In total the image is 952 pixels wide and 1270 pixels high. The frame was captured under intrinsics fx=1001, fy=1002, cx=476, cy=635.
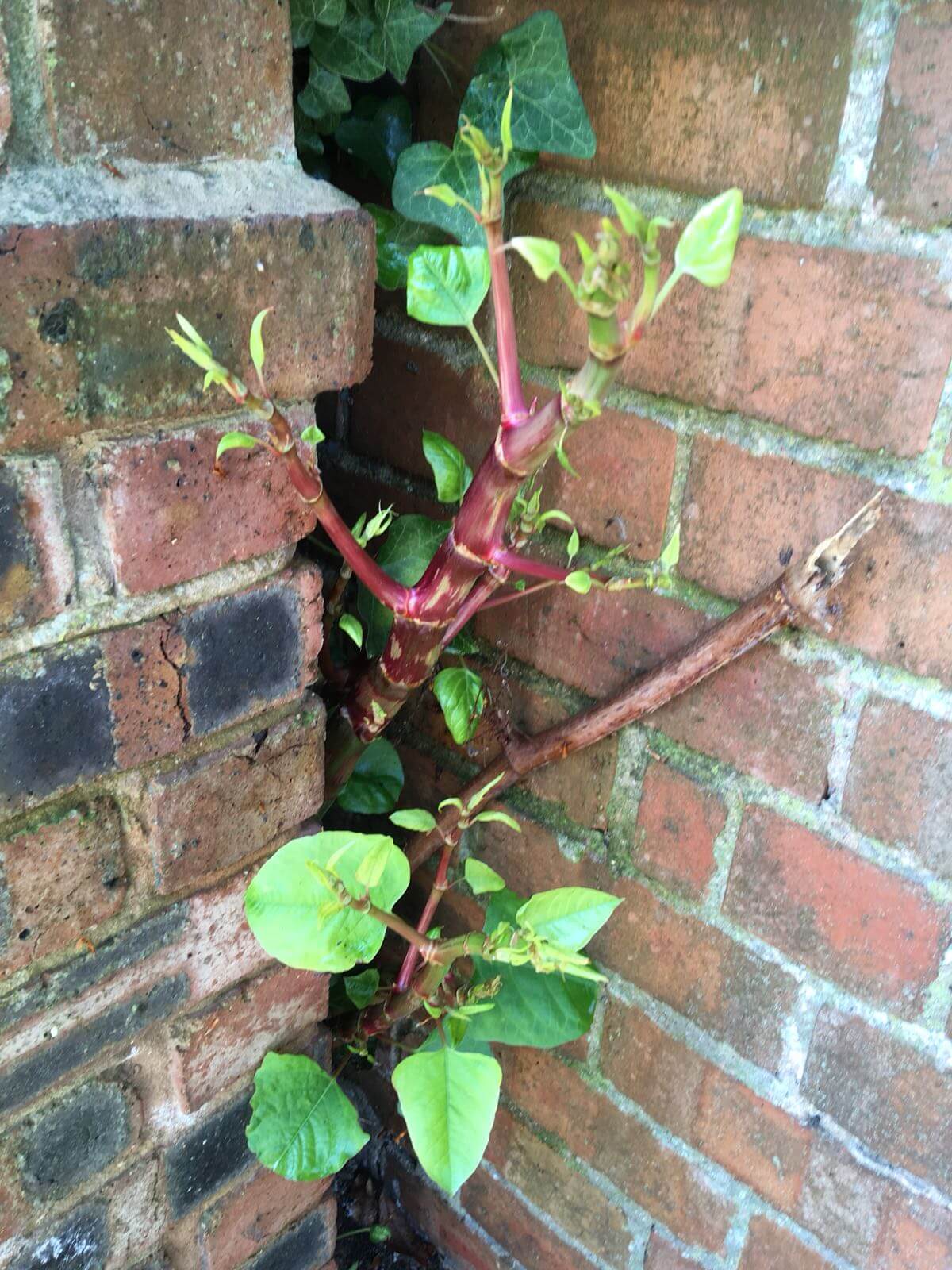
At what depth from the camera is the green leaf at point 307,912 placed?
558mm

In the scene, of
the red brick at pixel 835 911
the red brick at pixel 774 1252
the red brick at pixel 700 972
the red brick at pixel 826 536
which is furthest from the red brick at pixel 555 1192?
the red brick at pixel 826 536

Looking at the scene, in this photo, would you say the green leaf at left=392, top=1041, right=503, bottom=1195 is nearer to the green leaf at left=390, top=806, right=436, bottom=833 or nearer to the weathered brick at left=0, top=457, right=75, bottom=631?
the green leaf at left=390, top=806, right=436, bottom=833

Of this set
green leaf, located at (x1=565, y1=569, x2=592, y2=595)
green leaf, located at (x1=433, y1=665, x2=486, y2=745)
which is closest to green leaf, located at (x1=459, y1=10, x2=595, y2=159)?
green leaf, located at (x1=565, y1=569, x2=592, y2=595)

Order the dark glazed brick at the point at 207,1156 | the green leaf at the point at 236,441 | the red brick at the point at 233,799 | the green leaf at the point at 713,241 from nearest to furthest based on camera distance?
the green leaf at the point at 713,241 < the green leaf at the point at 236,441 < the red brick at the point at 233,799 < the dark glazed brick at the point at 207,1156

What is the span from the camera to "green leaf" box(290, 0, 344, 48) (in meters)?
0.60

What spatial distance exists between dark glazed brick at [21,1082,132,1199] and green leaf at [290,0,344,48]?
658 millimetres

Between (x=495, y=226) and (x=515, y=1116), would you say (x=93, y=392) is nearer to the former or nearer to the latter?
(x=495, y=226)

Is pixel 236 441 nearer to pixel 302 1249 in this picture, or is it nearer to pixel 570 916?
pixel 570 916

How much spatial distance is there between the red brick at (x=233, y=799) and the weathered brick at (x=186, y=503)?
124mm

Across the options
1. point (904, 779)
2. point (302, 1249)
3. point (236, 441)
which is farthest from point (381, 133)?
point (302, 1249)

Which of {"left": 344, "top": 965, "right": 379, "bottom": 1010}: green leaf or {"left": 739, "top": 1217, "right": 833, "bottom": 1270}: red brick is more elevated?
{"left": 344, "top": 965, "right": 379, "bottom": 1010}: green leaf

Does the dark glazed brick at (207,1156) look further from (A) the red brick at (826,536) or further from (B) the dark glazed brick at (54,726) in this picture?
(A) the red brick at (826,536)

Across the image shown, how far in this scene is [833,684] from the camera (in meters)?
0.60

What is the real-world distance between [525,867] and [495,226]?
1.75 ft
